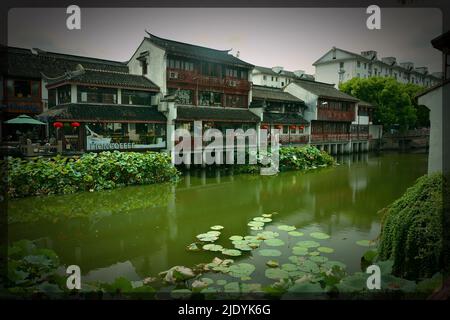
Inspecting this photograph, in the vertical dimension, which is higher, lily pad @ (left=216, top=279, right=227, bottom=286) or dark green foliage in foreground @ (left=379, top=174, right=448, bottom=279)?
dark green foliage in foreground @ (left=379, top=174, right=448, bottom=279)

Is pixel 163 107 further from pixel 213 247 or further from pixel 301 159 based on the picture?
pixel 213 247

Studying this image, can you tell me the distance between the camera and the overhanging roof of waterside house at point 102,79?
2266 cm

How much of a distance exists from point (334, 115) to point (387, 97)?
10747 mm

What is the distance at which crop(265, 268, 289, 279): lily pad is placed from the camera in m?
7.49

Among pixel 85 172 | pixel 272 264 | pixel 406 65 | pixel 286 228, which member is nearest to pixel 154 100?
pixel 85 172

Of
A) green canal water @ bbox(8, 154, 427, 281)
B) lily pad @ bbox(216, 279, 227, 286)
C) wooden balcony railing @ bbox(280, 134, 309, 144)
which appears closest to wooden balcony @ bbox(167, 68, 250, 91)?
wooden balcony railing @ bbox(280, 134, 309, 144)

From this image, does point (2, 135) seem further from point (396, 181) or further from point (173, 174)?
point (396, 181)

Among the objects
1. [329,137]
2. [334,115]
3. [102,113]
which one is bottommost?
[329,137]

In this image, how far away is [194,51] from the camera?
98.1 ft

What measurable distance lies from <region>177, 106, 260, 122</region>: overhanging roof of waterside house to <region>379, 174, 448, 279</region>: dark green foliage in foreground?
20.3 m

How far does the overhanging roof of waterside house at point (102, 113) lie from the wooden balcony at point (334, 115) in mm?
20623

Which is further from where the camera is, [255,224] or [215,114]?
[215,114]

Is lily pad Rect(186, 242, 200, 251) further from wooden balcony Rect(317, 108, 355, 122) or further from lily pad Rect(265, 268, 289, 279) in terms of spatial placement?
wooden balcony Rect(317, 108, 355, 122)

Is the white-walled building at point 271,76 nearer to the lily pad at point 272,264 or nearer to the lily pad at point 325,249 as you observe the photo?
the lily pad at point 325,249
